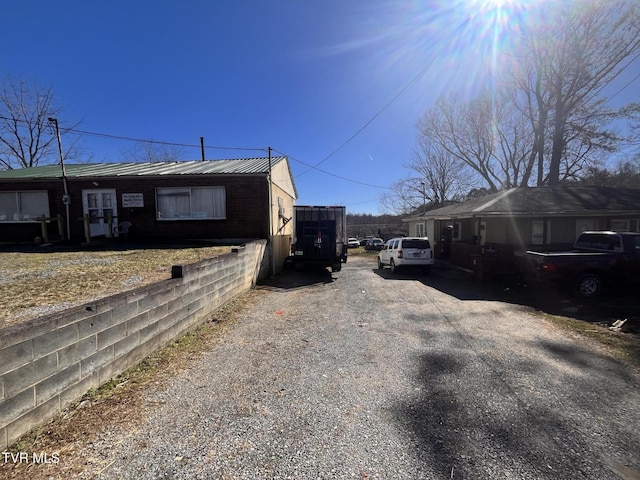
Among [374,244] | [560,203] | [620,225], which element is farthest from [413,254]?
[374,244]

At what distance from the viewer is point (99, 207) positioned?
14.6 meters

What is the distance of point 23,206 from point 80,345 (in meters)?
16.9

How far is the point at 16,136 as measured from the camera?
27.5 metres

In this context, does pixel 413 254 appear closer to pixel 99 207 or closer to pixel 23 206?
pixel 99 207

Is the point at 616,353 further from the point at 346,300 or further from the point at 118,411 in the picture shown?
the point at 118,411

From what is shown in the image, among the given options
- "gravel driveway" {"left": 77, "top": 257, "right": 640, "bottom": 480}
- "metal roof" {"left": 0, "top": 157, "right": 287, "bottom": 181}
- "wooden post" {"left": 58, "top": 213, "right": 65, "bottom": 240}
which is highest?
"metal roof" {"left": 0, "top": 157, "right": 287, "bottom": 181}

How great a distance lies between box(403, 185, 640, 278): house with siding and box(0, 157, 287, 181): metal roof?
32.8 ft

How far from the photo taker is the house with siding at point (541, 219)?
40.1ft

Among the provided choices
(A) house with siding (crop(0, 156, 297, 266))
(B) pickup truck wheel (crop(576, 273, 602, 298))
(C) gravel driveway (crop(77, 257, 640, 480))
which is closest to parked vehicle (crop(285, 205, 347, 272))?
(A) house with siding (crop(0, 156, 297, 266))

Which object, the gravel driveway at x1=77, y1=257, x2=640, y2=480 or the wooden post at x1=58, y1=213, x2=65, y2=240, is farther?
the wooden post at x1=58, y1=213, x2=65, y2=240

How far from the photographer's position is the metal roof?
14.3 m

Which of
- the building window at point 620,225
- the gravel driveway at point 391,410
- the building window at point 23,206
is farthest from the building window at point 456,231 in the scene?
the building window at point 23,206

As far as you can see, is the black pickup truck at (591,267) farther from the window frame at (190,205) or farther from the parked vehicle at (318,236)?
the window frame at (190,205)

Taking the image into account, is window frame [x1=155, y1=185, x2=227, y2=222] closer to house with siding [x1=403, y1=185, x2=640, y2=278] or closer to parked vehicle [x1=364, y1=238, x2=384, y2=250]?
house with siding [x1=403, y1=185, x2=640, y2=278]
